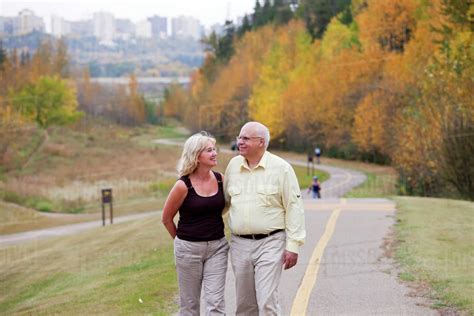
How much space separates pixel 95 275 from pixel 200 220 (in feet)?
29.5

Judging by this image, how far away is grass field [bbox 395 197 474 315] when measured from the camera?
1032cm

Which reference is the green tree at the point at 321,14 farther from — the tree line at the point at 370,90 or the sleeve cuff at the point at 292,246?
the sleeve cuff at the point at 292,246

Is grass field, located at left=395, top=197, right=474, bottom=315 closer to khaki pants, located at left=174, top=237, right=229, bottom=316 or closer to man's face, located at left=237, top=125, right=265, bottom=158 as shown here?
khaki pants, located at left=174, top=237, right=229, bottom=316

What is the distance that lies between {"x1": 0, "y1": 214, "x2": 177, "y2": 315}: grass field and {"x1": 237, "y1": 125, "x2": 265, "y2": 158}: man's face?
10.8ft

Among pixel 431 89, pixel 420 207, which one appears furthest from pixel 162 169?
pixel 420 207

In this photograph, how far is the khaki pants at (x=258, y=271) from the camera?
7301 mm

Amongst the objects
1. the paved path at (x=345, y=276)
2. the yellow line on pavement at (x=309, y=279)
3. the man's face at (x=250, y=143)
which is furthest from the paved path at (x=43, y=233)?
the man's face at (x=250, y=143)

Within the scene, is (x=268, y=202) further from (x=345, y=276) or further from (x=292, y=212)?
(x=345, y=276)

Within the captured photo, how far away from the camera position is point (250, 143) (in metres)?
7.45

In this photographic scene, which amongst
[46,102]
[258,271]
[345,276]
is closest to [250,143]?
[258,271]

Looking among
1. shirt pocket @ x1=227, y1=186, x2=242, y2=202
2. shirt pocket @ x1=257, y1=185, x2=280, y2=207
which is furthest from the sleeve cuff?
shirt pocket @ x1=227, y1=186, x2=242, y2=202

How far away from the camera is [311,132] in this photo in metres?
77.9

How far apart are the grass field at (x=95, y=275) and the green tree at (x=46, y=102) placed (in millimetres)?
77826

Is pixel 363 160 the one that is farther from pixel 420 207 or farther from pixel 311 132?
pixel 420 207
